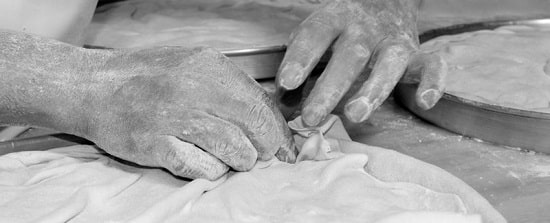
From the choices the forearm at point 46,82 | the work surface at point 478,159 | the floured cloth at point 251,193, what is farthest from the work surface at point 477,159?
the forearm at point 46,82

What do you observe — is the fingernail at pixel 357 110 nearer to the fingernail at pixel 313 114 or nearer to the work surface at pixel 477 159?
the fingernail at pixel 313 114

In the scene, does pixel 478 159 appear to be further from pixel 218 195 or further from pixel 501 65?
pixel 218 195

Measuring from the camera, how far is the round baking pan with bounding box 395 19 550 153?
4.29ft

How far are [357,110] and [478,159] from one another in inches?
12.4

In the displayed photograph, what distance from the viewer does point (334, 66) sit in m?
1.30

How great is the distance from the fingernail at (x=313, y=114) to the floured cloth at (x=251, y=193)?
0.26 ft

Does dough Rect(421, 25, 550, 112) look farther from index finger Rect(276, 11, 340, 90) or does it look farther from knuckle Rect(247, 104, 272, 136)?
knuckle Rect(247, 104, 272, 136)

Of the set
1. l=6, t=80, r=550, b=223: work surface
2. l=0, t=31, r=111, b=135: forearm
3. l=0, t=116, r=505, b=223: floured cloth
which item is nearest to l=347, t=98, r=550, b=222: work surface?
l=6, t=80, r=550, b=223: work surface

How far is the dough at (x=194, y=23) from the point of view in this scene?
6.35 ft

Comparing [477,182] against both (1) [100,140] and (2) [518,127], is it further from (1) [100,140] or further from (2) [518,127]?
(1) [100,140]

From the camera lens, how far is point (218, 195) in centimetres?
109

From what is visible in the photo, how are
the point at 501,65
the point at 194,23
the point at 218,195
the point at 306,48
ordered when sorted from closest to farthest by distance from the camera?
1. the point at 218,195
2. the point at 306,48
3. the point at 501,65
4. the point at 194,23

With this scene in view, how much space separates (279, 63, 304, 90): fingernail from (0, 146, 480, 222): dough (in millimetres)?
147

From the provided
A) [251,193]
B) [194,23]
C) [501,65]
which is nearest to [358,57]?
[251,193]
